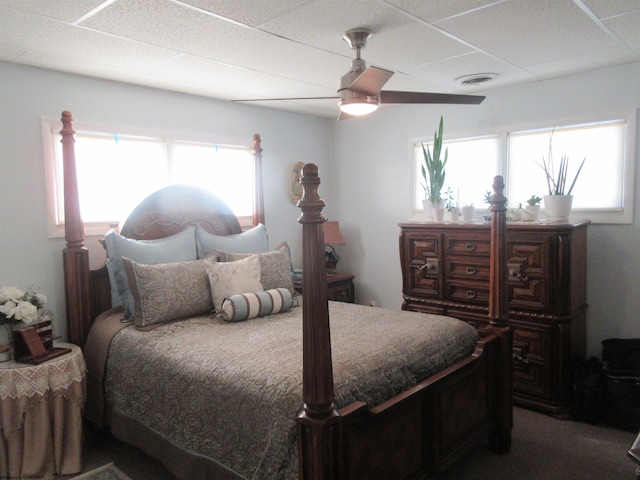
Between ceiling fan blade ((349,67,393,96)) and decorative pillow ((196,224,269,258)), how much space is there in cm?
170

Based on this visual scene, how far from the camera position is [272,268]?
335cm

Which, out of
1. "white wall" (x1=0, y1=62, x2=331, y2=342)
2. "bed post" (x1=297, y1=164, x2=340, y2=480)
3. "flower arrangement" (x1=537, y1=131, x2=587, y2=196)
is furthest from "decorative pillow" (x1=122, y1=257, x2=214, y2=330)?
"flower arrangement" (x1=537, y1=131, x2=587, y2=196)

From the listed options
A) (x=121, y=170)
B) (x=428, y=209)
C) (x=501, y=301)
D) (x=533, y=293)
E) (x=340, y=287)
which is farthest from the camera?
(x=340, y=287)

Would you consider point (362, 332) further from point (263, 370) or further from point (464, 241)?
point (464, 241)

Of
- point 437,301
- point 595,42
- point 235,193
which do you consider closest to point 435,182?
point 437,301

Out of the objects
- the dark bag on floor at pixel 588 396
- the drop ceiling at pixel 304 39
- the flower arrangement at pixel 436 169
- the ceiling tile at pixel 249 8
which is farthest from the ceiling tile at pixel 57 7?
the dark bag on floor at pixel 588 396

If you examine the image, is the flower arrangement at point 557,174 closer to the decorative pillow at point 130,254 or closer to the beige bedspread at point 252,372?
the beige bedspread at point 252,372

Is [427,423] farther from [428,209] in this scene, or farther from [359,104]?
[428,209]

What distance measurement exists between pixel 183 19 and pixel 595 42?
241cm

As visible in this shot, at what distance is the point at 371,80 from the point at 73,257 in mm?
2239

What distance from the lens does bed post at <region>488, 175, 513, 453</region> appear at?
2625mm

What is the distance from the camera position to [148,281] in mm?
2812

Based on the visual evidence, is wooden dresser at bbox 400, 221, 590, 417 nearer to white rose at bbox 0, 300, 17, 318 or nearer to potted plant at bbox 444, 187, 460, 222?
potted plant at bbox 444, 187, 460, 222

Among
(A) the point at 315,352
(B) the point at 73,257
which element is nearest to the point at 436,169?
(A) the point at 315,352
